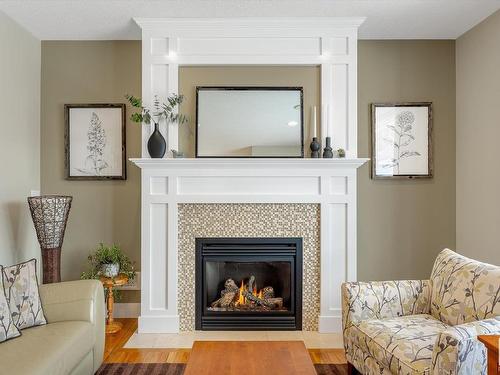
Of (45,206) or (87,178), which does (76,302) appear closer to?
(45,206)

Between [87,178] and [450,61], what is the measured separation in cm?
352

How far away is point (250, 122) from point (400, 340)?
2.10 m

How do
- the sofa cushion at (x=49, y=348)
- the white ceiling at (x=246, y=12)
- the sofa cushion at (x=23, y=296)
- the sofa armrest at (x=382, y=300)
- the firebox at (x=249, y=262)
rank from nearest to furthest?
the sofa cushion at (x=49, y=348) → the sofa cushion at (x=23, y=296) → the sofa armrest at (x=382, y=300) → the white ceiling at (x=246, y=12) → the firebox at (x=249, y=262)

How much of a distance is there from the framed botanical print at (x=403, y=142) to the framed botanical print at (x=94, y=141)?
2355mm

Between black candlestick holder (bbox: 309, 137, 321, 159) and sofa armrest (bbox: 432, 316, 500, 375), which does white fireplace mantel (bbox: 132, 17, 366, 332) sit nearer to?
black candlestick holder (bbox: 309, 137, 321, 159)

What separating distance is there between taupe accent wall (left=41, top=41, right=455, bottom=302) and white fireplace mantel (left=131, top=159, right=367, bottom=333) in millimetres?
391

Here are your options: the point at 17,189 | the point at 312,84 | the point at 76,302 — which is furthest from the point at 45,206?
the point at 312,84

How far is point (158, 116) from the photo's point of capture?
11.0ft

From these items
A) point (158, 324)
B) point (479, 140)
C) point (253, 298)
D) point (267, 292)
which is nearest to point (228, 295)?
point (253, 298)

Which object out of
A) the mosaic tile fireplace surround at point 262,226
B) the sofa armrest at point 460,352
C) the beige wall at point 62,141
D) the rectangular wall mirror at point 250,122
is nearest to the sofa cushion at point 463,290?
the sofa armrest at point 460,352

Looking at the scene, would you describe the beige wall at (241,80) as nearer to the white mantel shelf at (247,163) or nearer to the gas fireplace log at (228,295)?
the white mantel shelf at (247,163)

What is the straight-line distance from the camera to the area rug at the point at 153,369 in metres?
2.61

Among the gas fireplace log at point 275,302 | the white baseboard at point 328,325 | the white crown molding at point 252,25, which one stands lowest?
the white baseboard at point 328,325

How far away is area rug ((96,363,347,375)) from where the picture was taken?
2.61 meters
